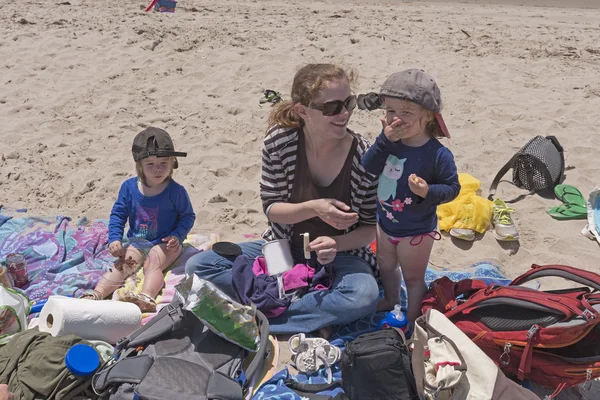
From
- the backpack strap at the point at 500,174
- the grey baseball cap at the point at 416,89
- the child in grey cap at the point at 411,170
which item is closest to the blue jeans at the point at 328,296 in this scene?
the child in grey cap at the point at 411,170

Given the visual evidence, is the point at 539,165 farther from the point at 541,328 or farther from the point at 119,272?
the point at 119,272

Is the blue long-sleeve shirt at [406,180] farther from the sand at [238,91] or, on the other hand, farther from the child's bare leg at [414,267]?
the sand at [238,91]

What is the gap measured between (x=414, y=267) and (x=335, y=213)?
555 mm

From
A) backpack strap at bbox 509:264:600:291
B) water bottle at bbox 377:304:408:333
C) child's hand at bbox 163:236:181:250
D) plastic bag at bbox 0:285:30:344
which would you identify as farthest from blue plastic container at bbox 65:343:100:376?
backpack strap at bbox 509:264:600:291

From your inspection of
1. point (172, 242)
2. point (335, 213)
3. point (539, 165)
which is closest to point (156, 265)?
point (172, 242)

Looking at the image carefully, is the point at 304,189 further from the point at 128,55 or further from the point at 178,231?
the point at 128,55

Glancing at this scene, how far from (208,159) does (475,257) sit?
2.46 meters

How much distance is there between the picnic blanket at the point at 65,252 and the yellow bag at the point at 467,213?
171 centimetres

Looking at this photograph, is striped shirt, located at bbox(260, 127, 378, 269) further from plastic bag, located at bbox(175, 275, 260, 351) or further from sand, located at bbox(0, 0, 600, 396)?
sand, located at bbox(0, 0, 600, 396)

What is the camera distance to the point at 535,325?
7.75ft

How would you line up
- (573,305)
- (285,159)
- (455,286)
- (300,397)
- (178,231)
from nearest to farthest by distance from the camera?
(573,305) < (300,397) < (455,286) < (285,159) < (178,231)

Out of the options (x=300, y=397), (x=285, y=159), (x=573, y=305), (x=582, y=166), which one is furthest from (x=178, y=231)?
(x=582, y=166)

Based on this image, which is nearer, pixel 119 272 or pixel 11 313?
pixel 11 313

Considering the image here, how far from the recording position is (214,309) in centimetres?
265
